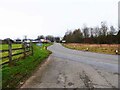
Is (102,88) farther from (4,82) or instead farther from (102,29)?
(102,29)

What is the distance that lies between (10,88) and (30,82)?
1.68 m

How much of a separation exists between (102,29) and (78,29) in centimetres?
3677

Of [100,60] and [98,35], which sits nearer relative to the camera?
[100,60]

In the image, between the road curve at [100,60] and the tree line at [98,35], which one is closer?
the road curve at [100,60]

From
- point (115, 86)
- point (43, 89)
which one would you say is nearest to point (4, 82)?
point (43, 89)

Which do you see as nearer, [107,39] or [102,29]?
[107,39]

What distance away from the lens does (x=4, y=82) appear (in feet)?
27.8

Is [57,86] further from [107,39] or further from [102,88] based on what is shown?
[107,39]

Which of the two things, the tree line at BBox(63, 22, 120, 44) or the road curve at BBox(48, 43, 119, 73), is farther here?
the tree line at BBox(63, 22, 120, 44)

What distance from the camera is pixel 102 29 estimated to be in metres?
97.4

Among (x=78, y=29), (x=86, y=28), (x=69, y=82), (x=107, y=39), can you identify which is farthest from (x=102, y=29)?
(x=69, y=82)

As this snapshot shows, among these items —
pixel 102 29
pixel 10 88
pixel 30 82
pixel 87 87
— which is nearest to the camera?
pixel 10 88

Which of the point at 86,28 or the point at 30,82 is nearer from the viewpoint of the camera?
the point at 30,82

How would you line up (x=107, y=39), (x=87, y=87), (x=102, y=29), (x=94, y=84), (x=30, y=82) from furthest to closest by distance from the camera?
(x=102, y=29)
(x=107, y=39)
(x=30, y=82)
(x=94, y=84)
(x=87, y=87)
